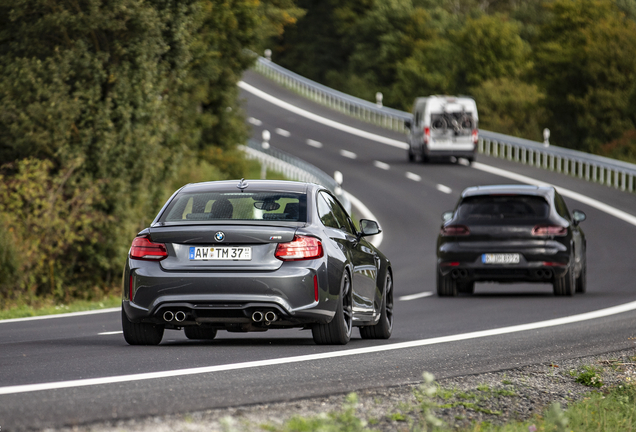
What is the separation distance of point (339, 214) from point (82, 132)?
12046 millimetres

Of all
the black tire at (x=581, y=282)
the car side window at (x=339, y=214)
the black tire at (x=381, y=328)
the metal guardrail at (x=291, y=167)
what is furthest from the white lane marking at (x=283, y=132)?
the car side window at (x=339, y=214)

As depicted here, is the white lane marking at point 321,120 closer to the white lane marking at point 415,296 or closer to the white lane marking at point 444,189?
the white lane marking at point 444,189

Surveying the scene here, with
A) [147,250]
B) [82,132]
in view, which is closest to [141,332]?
[147,250]

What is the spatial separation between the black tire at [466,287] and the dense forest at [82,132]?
6.64m

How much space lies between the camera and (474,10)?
9350 centimetres

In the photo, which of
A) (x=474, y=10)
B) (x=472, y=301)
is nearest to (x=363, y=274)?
(x=472, y=301)

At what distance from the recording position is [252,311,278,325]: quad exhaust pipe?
972 cm

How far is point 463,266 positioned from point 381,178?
83.6 feet

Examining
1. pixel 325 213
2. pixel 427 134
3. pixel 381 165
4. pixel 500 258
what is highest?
pixel 325 213

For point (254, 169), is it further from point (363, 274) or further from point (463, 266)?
point (363, 274)

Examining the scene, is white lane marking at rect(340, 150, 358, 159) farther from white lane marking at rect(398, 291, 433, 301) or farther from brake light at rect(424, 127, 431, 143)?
white lane marking at rect(398, 291, 433, 301)

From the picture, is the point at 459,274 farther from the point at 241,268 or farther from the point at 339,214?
the point at 241,268

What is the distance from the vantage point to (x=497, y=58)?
8050cm

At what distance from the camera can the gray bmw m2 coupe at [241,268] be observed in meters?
9.67
